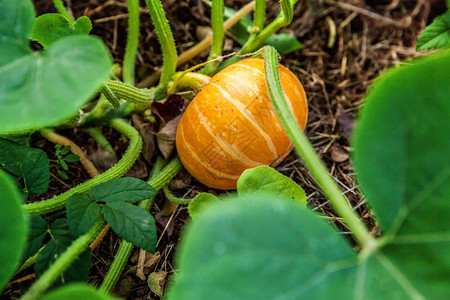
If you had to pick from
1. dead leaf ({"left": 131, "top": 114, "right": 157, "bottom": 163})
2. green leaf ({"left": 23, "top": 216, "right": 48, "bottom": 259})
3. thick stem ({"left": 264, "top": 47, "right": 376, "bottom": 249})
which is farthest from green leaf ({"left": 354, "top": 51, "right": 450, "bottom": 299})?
dead leaf ({"left": 131, "top": 114, "right": 157, "bottom": 163})

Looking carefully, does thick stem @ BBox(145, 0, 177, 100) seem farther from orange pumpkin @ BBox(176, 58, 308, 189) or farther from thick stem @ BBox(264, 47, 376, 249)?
thick stem @ BBox(264, 47, 376, 249)

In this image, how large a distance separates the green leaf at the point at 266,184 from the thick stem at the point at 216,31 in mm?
659

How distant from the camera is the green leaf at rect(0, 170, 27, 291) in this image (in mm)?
930

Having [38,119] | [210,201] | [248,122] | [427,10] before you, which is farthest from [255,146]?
[427,10]

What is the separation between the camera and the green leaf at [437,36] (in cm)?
154

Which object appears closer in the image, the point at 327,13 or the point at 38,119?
the point at 38,119

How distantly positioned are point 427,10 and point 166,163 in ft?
5.49

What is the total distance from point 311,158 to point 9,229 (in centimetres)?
76

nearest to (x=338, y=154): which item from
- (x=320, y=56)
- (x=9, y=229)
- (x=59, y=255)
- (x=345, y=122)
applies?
(x=345, y=122)

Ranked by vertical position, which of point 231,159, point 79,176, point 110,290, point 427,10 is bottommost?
point 110,290

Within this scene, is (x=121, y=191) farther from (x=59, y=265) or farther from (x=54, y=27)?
(x=54, y=27)

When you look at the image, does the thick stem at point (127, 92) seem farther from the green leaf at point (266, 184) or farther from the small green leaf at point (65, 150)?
the green leaf at point (266, 184)

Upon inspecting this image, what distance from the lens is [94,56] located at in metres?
0.94

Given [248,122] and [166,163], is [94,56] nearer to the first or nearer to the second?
[248,122]
